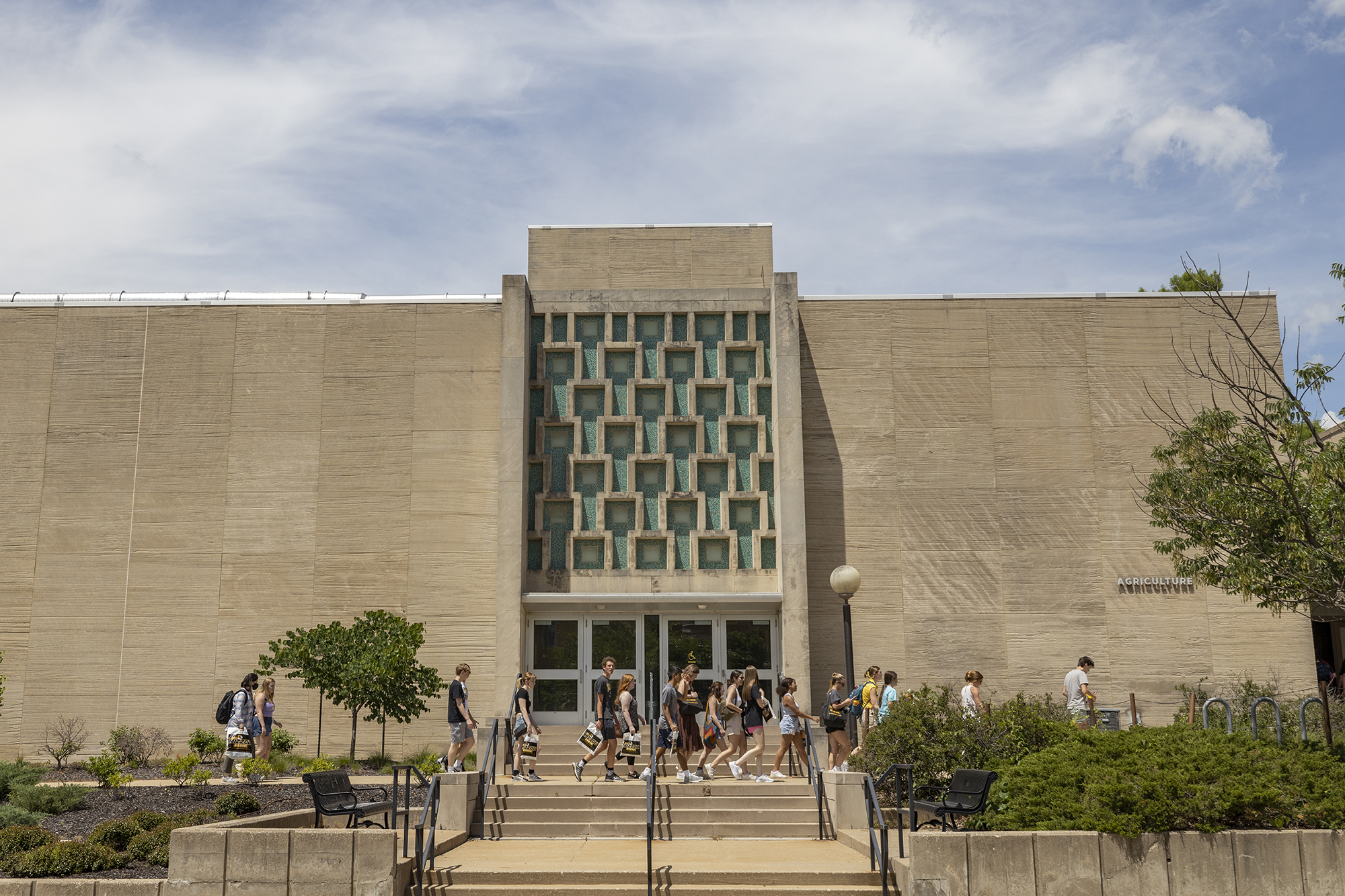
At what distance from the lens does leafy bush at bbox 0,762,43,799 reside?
17.0m

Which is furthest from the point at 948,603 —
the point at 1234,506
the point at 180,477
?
the point at 180,477

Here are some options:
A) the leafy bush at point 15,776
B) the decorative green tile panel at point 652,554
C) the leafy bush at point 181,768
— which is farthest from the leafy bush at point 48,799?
the decorative green tile panel at point 652,554

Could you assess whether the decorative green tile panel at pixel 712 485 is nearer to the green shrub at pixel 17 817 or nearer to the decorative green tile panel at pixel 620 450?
A: the decorative green tile panel at pixel 620 450

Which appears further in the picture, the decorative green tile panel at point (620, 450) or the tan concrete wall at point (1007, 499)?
the decorative green tile panel at point (620, 450)

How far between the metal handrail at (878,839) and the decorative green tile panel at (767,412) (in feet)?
36.8

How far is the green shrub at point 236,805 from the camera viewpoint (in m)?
14.9

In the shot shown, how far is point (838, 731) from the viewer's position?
16281mm

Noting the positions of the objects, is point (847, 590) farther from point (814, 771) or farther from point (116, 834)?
point (116, 834)

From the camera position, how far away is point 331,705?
23.2 metres

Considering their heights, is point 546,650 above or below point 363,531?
below

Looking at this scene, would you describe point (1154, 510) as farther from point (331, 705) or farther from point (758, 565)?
point (331, 705)

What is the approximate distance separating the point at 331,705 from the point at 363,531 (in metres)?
3.68

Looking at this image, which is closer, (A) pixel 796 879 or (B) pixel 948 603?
(A) pixel 796 879

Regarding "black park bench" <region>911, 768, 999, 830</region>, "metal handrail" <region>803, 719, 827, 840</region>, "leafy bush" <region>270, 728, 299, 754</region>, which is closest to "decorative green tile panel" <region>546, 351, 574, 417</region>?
"leafy bush" <region>270, 728, 299, 754</region>
